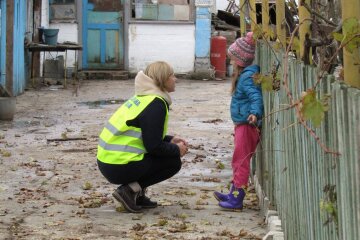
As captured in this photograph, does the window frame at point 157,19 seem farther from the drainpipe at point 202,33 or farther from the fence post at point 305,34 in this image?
the fence post at point 305,34

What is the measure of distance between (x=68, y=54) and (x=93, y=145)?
41.1 feet

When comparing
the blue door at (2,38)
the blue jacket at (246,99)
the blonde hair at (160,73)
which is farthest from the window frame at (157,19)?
the blonde hair at (160,73)

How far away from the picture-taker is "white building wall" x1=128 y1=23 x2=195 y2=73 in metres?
25.0

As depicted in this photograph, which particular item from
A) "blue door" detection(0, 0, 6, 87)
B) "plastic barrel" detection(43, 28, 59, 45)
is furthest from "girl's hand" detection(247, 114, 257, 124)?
"plastic barrel" detection(43, 28, 59, 45)

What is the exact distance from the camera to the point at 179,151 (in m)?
7.94

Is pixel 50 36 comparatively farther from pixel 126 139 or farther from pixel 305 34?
pixel 305 34

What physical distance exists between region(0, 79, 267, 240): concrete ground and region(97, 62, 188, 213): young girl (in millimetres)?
330

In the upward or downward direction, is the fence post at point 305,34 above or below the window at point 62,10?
below

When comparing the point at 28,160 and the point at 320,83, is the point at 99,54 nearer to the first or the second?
the point at 28,160

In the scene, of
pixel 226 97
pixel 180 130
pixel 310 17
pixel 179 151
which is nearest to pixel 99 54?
pixel 226 97

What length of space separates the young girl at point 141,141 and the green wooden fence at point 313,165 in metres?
0.89

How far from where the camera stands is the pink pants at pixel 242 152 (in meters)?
8.02

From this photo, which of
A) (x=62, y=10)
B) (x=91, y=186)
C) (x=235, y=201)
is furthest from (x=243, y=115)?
(x=62, y=10)

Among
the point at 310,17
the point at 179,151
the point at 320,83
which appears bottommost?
the point at 179,151
